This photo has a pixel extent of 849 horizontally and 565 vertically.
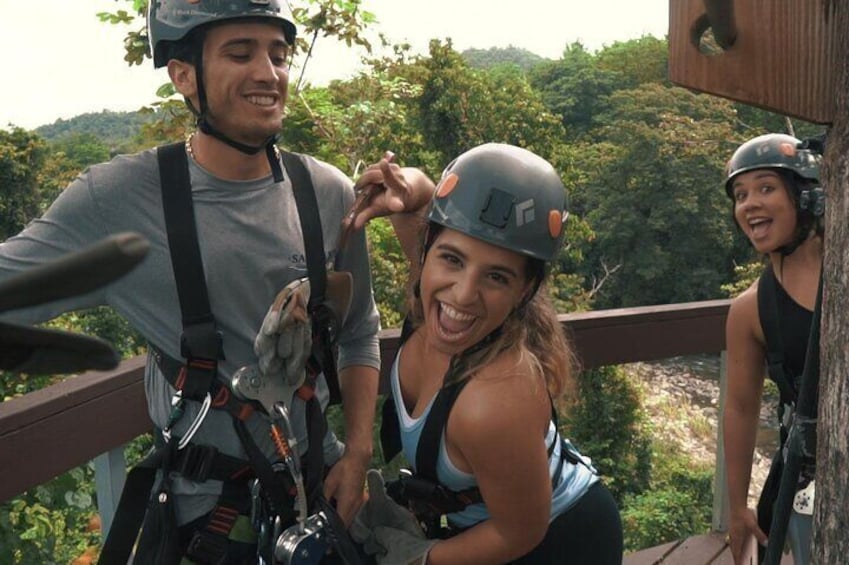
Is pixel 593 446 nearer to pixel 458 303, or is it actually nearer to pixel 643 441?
pixel 643 441

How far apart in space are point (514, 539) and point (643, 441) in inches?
643

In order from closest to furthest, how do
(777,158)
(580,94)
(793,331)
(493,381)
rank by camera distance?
(493,381), (793,331), (777,158), (580,94)

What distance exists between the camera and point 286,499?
174 cm

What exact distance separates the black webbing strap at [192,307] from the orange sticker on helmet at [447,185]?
51cm

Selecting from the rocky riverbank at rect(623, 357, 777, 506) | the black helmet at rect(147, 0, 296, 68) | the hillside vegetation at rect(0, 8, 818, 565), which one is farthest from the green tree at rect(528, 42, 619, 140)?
the black helmet at rect(147, 0, 296, 68)

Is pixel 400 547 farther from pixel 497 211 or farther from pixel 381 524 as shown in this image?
pixel 497 211

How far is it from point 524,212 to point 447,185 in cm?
18

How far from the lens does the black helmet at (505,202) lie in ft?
5.46

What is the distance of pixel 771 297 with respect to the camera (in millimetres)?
2225

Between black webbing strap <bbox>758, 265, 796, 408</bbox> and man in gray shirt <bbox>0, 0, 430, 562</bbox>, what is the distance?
1.02 metres

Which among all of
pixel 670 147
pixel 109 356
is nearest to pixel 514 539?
pixel 109 356

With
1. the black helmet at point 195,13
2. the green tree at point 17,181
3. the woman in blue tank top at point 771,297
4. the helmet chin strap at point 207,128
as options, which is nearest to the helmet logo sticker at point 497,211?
the helmet chin strap at point 207,128

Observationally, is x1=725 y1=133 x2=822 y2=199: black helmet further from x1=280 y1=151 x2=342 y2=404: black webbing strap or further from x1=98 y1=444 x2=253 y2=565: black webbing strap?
x1=98 y1=444 x2=253 y2=565: black webbing strap

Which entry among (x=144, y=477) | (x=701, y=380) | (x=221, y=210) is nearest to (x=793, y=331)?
(x=221, y=210)
